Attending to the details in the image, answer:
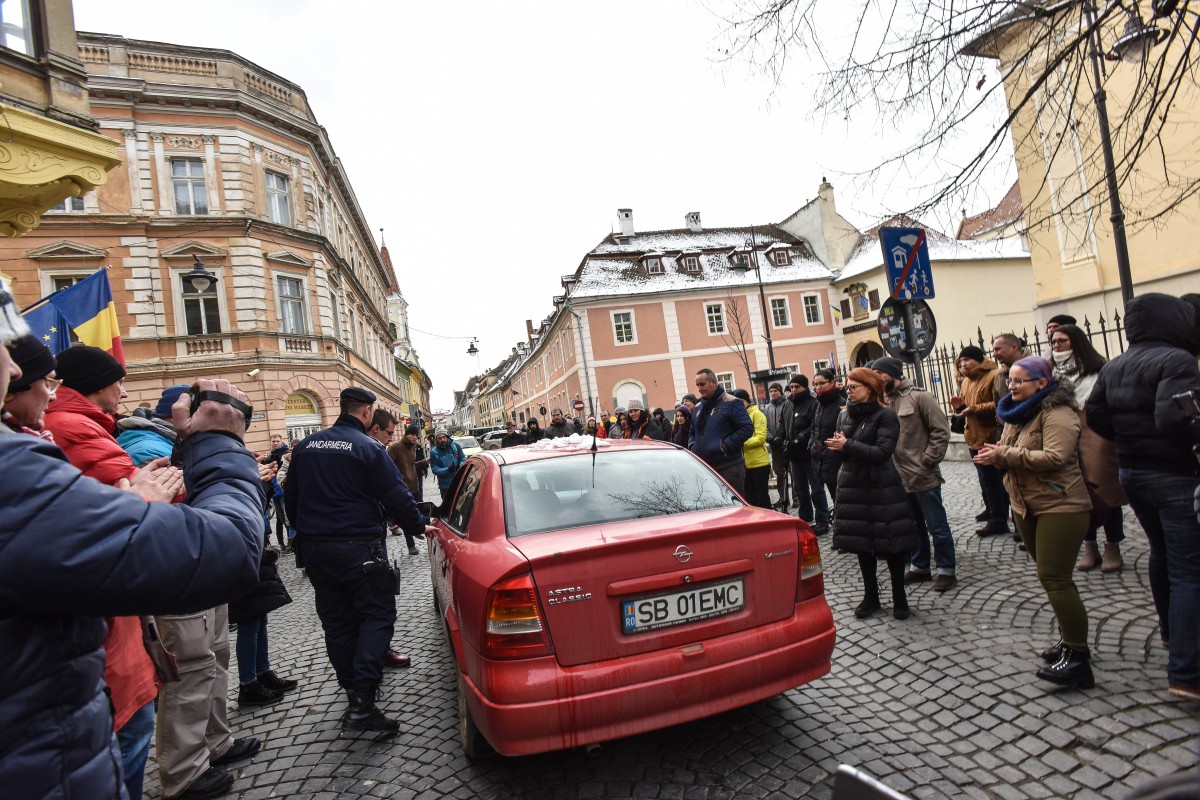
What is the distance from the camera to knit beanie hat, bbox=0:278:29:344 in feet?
3.98

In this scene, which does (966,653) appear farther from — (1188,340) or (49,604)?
(49,604)

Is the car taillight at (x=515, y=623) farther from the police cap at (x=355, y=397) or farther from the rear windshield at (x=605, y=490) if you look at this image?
the police cap at (x=355, y=397)

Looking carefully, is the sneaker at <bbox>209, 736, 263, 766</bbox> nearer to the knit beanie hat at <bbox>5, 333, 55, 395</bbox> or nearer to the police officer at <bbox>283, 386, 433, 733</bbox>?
the police officer at <bbox>283, 386, 433, 733</bbox>

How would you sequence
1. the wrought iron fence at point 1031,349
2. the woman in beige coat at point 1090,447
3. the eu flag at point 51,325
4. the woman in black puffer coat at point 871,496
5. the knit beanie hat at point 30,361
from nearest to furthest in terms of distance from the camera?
the knit beanie hat at point 30,361 < the woman in beige coat at point 1090,447 < the woman in black puffer coat at point 871,496 < the eu flag at point 51,325 < the wrought iron fence at point 1031,349

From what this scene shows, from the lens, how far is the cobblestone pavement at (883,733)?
2666 millimetres

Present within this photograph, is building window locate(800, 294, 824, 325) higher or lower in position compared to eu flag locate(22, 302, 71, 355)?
higher

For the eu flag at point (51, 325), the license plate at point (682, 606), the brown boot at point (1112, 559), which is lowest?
the brown boot at point (1112, 559)

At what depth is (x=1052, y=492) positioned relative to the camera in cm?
327

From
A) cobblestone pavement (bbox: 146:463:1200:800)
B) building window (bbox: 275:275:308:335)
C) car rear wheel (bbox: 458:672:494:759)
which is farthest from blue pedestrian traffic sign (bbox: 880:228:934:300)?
building window (bbox: 275:275:308:335)

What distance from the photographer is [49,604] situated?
117 cm

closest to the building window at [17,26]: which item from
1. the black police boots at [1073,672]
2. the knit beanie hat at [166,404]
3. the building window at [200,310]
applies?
the knit beanie hat at [166,404]

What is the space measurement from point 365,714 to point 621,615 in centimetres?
199

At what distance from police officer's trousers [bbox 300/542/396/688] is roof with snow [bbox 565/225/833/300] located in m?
32.8

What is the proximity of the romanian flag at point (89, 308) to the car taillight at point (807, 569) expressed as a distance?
8.02 metres
